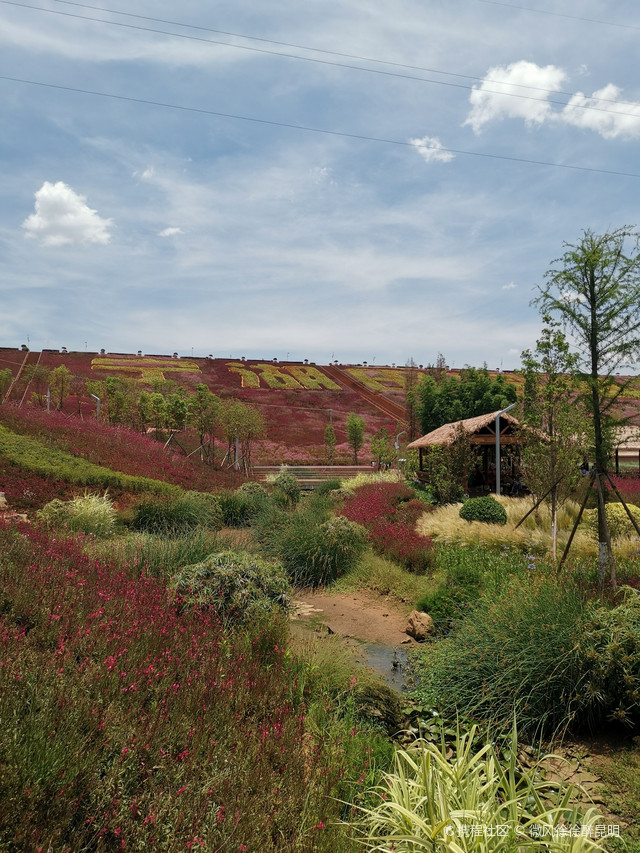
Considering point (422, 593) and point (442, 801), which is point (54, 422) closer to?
point (422, 593)

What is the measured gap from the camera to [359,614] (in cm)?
781

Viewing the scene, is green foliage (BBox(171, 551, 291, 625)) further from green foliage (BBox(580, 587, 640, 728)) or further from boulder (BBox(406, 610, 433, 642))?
green foliage (BBox(580, 587, 640, 728))

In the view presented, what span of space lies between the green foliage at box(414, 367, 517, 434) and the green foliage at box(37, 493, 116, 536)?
847 inches

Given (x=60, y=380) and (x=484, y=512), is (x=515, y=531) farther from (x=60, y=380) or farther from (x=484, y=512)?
(x=60, y=380)

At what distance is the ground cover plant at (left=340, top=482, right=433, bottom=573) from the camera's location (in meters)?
9.78

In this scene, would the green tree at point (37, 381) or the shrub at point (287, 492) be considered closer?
the shrub at point (287, 492)

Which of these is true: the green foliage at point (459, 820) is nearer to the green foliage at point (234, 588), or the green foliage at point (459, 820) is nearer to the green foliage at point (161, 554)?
the green foliage at point (234, 588)

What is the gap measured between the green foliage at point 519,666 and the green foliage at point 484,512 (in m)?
6.08

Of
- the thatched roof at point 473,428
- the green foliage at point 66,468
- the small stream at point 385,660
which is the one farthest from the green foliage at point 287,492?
the small stream at point 385,660

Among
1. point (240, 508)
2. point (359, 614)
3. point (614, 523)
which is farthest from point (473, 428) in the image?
point (359, 614)

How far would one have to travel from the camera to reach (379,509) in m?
13.6

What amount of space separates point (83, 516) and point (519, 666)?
9017mm

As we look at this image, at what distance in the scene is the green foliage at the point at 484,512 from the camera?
11.6 meters

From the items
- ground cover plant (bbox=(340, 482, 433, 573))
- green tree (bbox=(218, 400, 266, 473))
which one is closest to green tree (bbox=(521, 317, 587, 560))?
ground cover plant (bbox=(340, 482, 433, 573))
